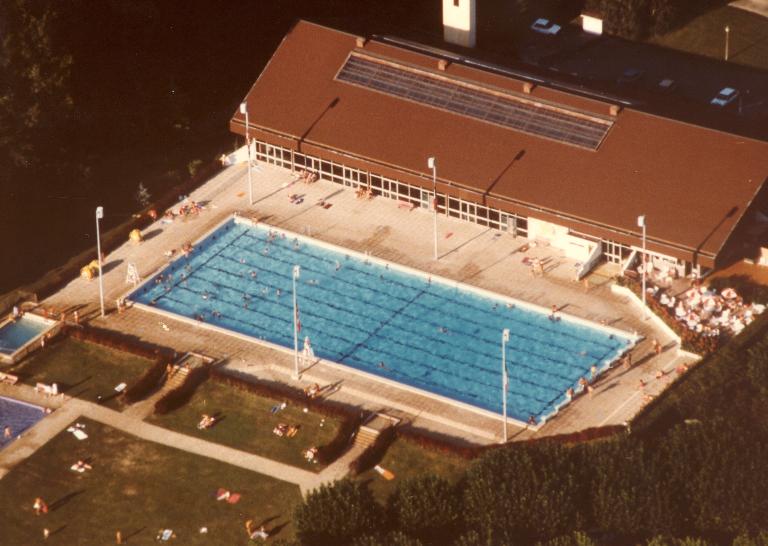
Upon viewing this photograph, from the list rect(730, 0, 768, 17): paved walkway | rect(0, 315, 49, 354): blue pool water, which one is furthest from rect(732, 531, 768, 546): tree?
rect(730, 0, 768, 17): paved walkway

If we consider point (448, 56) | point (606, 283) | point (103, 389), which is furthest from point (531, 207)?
point (103, 389)

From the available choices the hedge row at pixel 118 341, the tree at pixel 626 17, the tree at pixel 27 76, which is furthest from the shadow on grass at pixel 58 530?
the tree at pixel 626 17

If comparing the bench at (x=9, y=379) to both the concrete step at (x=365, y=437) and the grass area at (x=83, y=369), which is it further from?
the concrete step at (x=365, y=437)

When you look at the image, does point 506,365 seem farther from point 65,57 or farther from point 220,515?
point 65,57

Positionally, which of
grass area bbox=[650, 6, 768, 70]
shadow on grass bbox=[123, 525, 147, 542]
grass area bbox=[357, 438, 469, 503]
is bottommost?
shadow on grass bbox=[123, 525, 147, 542]

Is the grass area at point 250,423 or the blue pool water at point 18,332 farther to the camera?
the blue pool water at point 18,332

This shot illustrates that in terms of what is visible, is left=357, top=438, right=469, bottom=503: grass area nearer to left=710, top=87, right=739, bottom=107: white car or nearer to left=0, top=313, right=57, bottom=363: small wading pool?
left=0, top=313, right=57, bottom=363: small wading pool
